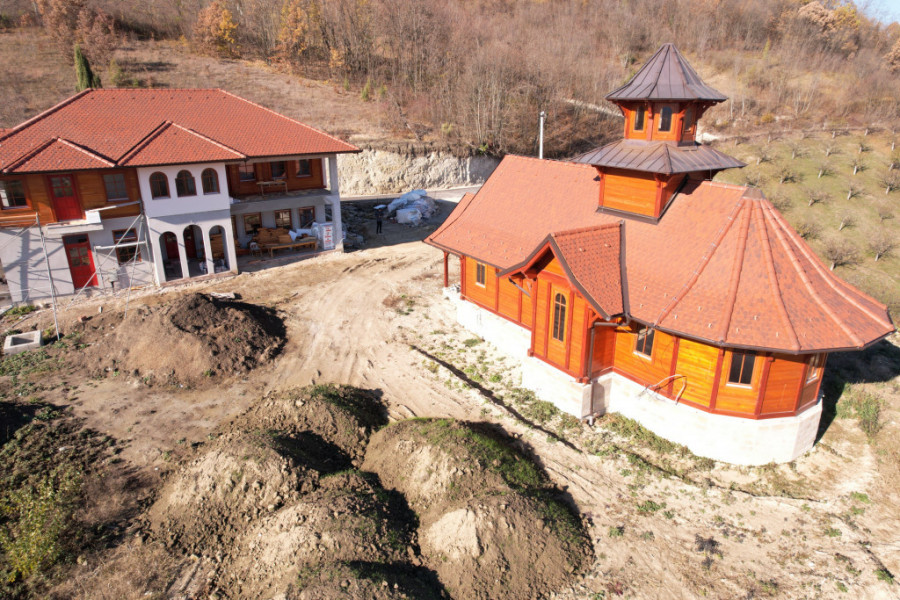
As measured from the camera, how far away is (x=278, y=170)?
2956cm

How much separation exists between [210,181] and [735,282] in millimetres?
22973

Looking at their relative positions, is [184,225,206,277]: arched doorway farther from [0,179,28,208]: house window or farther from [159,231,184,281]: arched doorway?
[0,179,28,208]: house window

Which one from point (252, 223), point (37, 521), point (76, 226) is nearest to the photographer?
point (37, 521)

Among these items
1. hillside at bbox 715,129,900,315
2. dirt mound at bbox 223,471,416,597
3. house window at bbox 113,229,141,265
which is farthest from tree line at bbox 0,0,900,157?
dirt mound at bbox 223,471,416,597

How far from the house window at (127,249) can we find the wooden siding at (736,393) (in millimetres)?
24154

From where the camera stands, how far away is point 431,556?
11.1 m

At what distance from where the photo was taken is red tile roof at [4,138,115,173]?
2191 cm

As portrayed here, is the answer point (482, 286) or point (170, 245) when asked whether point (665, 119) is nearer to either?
point (482, 286)

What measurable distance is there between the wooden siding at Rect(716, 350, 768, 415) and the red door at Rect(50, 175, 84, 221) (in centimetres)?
2551

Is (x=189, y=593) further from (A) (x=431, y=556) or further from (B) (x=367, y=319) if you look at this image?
(B) (x=367, y=319)

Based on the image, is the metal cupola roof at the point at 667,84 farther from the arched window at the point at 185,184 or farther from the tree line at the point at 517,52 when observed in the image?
the tree line at the point at 517,52

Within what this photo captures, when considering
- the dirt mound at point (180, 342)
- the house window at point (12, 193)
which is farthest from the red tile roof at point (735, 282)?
the house window at point (12, 193)

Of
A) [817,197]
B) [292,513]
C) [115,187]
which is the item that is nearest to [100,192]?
[115,187]

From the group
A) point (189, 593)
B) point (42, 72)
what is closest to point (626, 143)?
point (189, 593)
